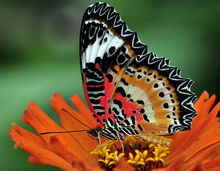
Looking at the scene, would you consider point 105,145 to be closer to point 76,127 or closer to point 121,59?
point 76,127

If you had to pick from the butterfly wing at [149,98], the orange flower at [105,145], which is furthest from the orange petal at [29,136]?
the butterfly wing at [149,98]

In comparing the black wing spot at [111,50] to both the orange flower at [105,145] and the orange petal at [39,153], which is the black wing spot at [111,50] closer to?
the orange flower at [105,145]

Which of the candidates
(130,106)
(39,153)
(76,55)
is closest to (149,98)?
(130,106)

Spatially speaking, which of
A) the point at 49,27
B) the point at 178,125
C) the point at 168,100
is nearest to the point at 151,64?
the point at 168,100

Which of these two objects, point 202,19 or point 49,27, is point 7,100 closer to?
point 202,19

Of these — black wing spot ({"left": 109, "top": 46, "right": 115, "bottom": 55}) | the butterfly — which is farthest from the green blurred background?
black wing spot ({"left": 109, "top": 46, "right": 115, "bottom": 55})
